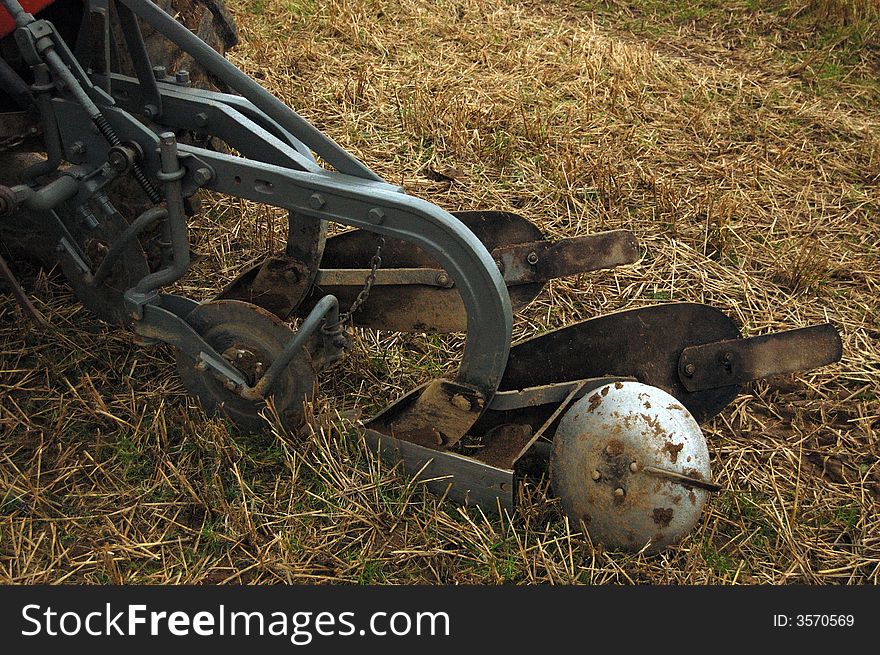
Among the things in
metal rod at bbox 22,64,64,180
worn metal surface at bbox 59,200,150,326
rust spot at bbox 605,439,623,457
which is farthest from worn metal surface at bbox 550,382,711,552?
metal rod at bbox 22,64,64,180

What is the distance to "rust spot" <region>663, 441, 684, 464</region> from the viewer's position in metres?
2.39

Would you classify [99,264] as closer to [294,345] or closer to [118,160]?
[118,160]

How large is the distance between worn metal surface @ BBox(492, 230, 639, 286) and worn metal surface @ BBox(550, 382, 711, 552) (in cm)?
75

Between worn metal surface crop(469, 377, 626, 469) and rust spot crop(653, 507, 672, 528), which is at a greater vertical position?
worn metal surface crop(469, 377, 626, 469)

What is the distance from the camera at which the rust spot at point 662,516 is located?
2400 mm

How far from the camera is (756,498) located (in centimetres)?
280

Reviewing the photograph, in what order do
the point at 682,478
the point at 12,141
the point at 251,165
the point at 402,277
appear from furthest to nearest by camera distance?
the point at 402,277
the point at 12,141
the point at 251,165
the point at 682,478

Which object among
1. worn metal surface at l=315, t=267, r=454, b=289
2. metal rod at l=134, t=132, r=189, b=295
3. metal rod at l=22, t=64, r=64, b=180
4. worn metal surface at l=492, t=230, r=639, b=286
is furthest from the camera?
worn metal surface at l=492, t=230, r=639, b=286

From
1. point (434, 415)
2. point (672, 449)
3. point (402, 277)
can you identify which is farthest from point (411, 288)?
point (672, 449)

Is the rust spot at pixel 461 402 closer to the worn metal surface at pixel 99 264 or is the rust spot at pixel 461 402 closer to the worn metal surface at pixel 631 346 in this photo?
the worn metal surface at pixel 631 346

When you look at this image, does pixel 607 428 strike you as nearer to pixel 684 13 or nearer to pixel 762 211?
pixel 762 211

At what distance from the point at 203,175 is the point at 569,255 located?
129 centimetres

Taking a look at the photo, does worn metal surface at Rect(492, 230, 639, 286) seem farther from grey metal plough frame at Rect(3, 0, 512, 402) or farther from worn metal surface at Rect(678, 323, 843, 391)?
grey metal plough frame at Rect(3, 0, 512, 402)

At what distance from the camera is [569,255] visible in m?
3.15
